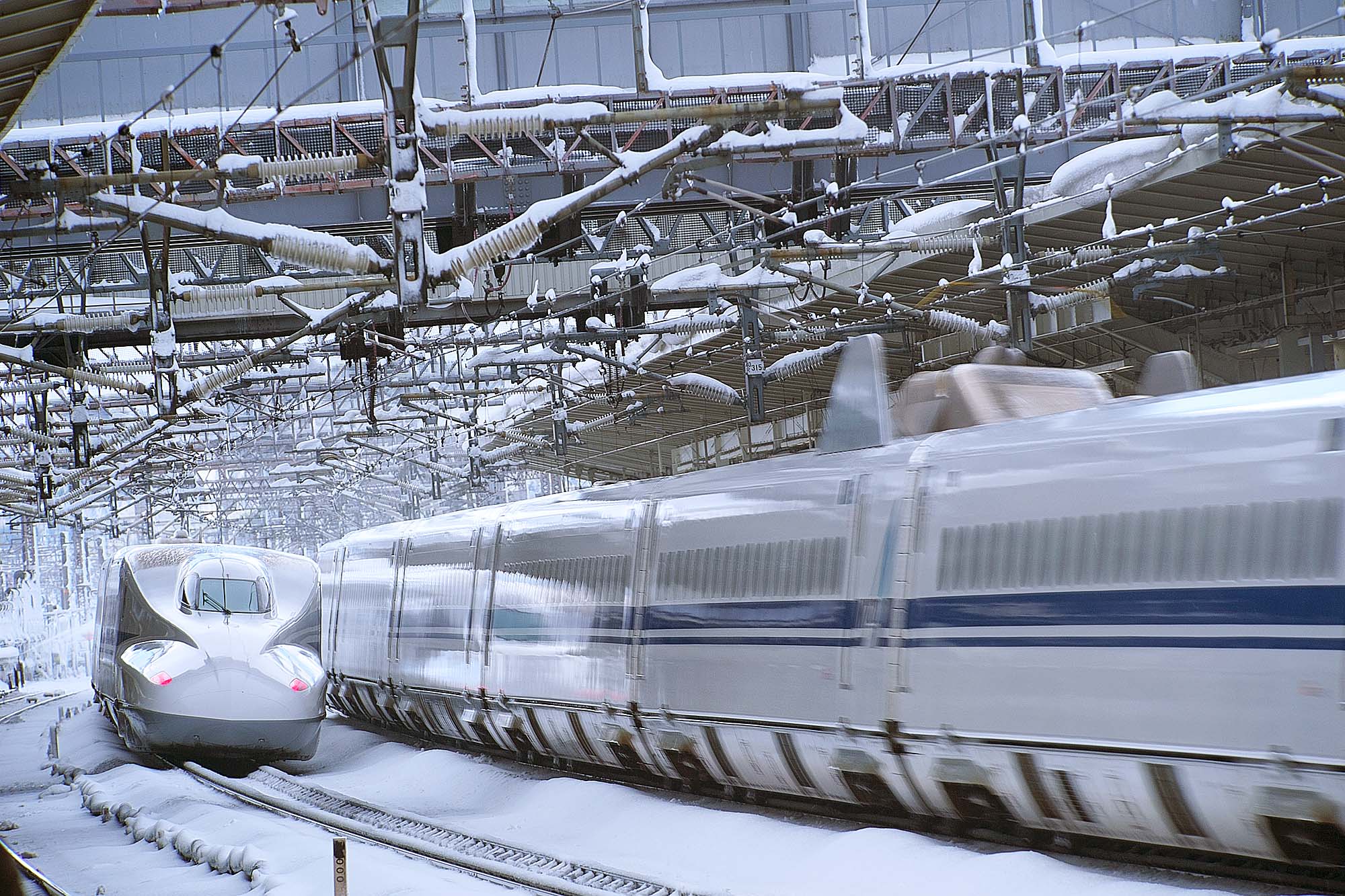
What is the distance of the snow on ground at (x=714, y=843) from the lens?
32.0 ft

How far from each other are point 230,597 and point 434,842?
7.42 metres

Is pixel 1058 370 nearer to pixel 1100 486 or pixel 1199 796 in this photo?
pixel 1100 486

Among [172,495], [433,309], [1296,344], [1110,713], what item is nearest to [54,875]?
[1110,713]

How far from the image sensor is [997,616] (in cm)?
1069

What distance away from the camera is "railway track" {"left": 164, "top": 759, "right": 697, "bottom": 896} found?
1151cm

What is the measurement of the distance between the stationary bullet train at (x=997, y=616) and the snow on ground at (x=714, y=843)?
45 centimetres

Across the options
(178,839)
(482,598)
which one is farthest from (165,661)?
(178,839)

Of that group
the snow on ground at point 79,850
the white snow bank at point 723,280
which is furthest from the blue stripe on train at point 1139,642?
the white snow bank at point 723,280

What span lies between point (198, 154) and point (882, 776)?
40.4ft

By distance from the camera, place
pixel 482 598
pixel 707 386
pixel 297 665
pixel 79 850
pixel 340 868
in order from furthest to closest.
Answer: pixel 707 386 → pixel 297 665 → pixel 482 598 → pixel 79 850 → pixel 340 868

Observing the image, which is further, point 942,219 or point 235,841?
point 942,219

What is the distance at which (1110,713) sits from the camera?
9.71 m

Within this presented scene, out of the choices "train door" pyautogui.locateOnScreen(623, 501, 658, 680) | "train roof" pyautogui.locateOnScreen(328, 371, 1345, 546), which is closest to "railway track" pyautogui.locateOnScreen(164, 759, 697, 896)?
"train door" pyautogui.locateOnScreen(623, 501, 658, 680)

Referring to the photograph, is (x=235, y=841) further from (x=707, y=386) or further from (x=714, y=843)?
(x=707, y=386)
